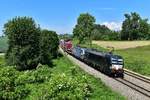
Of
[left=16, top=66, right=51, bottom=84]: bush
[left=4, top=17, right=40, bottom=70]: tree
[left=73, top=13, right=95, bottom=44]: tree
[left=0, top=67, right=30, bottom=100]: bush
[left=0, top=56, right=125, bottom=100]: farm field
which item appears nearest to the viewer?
[left=0, top=56, right=125, bottom=100]: farm field

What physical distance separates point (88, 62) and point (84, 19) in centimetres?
10957

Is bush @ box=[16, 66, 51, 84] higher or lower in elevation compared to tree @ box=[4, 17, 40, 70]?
lower

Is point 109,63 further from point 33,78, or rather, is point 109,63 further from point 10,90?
point 10,90

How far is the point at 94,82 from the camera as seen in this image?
37031mm

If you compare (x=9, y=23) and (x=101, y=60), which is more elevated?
(x=9, y=23)

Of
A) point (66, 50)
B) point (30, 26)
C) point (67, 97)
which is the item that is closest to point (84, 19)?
point (66, 50)

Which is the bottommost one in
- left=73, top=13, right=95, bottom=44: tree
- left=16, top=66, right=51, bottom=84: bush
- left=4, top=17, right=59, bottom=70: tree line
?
left=16, top=66, right=51, bottom=84: bush

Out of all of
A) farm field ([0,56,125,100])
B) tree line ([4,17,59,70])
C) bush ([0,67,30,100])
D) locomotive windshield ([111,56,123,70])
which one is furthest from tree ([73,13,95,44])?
bush ([0,67,30,100])

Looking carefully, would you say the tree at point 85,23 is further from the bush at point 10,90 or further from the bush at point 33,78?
the bush at point 10,90

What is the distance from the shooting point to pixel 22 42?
5269cm

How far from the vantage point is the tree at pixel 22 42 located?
5216 centimetres

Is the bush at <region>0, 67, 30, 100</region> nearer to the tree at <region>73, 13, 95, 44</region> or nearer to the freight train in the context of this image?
the freight train

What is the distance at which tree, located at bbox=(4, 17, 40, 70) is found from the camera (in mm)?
52156

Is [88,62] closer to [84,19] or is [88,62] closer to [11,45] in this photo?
[11,45]
